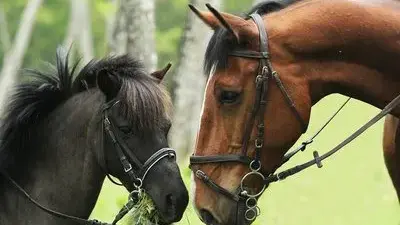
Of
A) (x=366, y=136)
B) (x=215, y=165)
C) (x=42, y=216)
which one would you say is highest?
(x=215, y=165)

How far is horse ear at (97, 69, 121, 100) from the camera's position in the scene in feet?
23.0

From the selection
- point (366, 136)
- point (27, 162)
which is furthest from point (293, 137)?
point (366, 136)

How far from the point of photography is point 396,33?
6.28m

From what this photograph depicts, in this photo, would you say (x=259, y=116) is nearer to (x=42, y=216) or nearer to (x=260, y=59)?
(x=260, y=59)

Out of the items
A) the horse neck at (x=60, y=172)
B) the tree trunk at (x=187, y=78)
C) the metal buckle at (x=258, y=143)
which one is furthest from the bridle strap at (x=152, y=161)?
the tree trunk at (x=187, y=78)

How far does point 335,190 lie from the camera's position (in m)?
13.2

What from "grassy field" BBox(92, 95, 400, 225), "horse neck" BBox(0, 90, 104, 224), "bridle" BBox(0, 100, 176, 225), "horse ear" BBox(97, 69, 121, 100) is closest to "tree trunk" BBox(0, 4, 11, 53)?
"grassy field" BBox(92, 95, 400, 225)

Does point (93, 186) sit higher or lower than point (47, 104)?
lower

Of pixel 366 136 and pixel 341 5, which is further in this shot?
pixel 366 136

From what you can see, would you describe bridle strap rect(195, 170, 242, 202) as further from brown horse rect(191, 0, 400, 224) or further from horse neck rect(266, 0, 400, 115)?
horse neck rect(266, 0, 400, 115)

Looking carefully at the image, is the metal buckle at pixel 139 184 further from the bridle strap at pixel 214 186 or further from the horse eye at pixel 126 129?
the bridle strap at pixel 214 186

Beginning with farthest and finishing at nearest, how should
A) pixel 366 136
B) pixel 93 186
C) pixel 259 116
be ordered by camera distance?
pixel 366 136 < pixel 93 186 < pixel 259 116

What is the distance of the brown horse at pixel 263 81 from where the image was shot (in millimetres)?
6070

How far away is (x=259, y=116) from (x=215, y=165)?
387 mm
